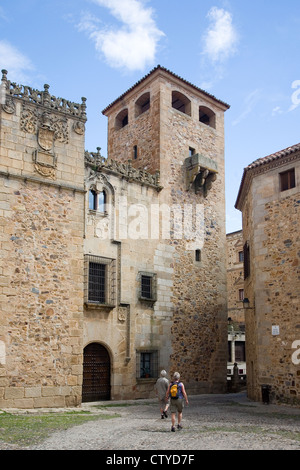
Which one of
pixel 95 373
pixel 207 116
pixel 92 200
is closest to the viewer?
pixel 95 373

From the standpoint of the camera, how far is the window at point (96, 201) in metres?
17.3

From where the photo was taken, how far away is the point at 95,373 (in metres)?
16.5

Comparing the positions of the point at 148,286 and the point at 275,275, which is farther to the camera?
the point at 148,286

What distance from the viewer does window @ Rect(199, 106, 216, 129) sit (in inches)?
919

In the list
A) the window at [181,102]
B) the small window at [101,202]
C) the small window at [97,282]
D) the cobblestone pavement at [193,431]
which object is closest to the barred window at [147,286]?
the small window at [97,282]

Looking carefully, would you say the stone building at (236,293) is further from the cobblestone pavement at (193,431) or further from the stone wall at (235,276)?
the cobblestone pavement at (193,431)

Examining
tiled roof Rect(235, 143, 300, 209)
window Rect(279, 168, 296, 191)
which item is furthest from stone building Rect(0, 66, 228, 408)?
window Rect(279, 168, 296, 191)

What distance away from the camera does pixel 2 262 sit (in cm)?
1382

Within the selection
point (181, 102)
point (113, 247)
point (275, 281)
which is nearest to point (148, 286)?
point (113, 247)

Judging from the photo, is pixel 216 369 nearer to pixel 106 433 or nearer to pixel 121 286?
pixel 121 286

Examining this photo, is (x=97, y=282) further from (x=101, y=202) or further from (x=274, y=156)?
(x=274, y=156)

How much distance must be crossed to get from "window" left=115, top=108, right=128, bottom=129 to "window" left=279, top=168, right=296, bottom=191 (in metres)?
10.3

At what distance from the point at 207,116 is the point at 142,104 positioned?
3.33 metres
